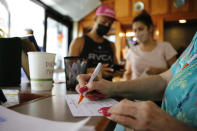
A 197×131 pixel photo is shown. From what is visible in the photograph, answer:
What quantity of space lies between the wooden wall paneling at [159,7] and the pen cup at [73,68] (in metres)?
3.26

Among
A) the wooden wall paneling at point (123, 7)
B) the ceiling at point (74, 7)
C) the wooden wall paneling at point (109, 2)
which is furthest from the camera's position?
the wooden wall paneling at point (109, 2)

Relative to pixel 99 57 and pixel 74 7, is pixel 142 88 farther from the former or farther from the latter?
pixel 74 7

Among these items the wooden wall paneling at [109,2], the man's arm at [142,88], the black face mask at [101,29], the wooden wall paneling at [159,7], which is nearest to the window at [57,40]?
the wooden wall paneling at [109,2]

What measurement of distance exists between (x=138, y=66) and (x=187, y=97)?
1245 millimetres

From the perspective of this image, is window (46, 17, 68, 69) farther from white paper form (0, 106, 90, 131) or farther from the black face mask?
white paper form (0, 106, 90, 131)

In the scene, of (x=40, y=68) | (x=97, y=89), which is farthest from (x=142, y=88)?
(x=40, y=68)

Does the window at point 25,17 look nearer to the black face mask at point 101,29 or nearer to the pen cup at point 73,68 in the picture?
the black face mask at point 101,29

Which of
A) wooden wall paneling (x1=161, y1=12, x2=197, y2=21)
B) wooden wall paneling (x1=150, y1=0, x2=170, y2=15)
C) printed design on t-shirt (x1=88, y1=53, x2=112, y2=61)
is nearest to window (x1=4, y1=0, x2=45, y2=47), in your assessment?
printed design on t-shirt (x1=88, y1=53, x2=112, y2=61)

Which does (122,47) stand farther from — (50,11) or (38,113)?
(38,113)

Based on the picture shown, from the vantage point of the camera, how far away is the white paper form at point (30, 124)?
268 mm

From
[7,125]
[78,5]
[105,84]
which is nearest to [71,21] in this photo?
[78,5]

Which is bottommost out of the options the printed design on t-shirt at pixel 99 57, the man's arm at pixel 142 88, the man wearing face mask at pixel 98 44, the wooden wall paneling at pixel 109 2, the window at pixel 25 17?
the man's arm at pixel 142 88

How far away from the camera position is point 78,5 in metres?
3.36

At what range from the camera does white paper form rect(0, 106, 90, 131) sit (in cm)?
27
